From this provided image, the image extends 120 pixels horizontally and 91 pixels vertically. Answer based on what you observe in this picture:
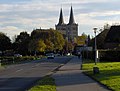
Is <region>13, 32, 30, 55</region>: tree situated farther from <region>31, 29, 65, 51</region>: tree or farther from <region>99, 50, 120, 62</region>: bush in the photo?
<region>99, 50, 120, 62</region>: bush

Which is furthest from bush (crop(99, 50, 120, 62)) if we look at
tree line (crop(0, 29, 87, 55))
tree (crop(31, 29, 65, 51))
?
tree (crop(31, 29, 65, 51))

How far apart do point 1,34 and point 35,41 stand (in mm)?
35386

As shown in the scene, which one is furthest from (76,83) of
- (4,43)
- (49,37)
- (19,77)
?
(4,43)

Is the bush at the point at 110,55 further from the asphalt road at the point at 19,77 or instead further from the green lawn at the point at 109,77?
the green lawn at the point at 109,77

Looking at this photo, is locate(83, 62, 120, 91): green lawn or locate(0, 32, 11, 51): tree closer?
locate(83, 62, 120, 91): green lawn

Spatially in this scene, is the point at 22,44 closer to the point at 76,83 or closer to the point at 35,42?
the point at 35,42

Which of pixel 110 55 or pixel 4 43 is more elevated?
pixel 4 43

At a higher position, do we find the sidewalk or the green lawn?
the green lawn

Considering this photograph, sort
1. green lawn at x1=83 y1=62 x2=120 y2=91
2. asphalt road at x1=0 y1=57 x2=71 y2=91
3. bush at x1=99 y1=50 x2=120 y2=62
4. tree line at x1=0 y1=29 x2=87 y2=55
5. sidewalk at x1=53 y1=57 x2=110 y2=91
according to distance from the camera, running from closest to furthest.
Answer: sidewalk at x1=53 y1=57 x2=110 y2=91
green lawn at x1=83 y1=62 x2=120 y2=91
asphalt road at x1=0 y1=57 x2=71 y2=91
bush at x1=99 y1=50 x2=120 y2=62
tree line at x1=0 y1=29 x2=87 y2=55

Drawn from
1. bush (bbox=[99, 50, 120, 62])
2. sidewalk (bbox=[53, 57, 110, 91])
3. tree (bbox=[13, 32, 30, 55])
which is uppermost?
tree (bbox=[13, 32, 30, 55])

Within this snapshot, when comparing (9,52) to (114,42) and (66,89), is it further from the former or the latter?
(66,89)

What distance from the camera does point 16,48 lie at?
154875mm

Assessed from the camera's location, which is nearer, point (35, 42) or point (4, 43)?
point (35, 42)

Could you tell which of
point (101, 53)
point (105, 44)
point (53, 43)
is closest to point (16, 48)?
point (53, 43)
